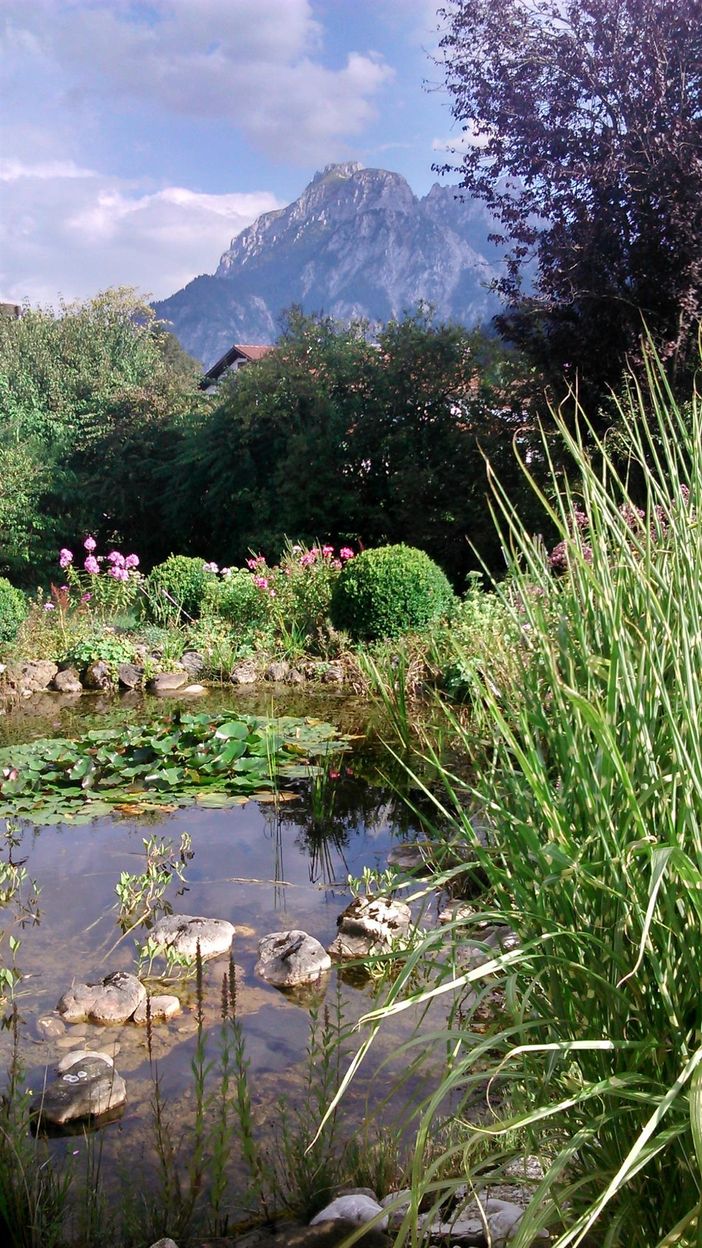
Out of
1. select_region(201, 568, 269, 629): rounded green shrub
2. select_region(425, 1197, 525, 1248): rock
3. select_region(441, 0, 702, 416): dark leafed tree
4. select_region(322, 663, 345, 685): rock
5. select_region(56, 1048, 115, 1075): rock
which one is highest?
select_region(441, 0, 702, 416): dark leafed tree

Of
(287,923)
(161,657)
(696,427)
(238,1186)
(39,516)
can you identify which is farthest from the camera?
(39,516)

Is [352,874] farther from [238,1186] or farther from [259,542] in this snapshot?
[259,542]

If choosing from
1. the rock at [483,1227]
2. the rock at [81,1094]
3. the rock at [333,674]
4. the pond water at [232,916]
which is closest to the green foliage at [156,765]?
the pond water at [232,916]

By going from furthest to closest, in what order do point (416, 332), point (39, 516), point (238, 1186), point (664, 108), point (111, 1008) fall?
point (39, 516) → point (416, 332) → point (664, 108) → point (111, 1008) → point (238, 1186)

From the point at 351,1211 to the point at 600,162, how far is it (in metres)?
11.1

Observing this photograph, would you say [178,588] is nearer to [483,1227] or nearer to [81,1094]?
[81,1094]

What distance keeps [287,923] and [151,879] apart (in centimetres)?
59

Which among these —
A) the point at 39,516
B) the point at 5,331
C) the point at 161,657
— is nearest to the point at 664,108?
the point at 161,657

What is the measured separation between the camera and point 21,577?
16406mm

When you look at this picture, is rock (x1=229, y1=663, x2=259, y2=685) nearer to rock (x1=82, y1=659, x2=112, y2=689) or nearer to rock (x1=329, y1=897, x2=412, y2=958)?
rock (x1=82, y1=659, x2=112, y2=689)

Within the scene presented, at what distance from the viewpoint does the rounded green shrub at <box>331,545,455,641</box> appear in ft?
28.1

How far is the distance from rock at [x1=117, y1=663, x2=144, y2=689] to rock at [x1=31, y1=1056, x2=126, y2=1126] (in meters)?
5.87

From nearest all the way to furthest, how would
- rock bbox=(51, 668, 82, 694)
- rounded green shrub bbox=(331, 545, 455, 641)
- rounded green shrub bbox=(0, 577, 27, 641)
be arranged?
1. rock bbox=(51, 668, 82, 694)
2. rounded green shrub bbox=(331, 545, 455, 641)
3. rounded green shrub bbox=(0, 577, 27, 641)

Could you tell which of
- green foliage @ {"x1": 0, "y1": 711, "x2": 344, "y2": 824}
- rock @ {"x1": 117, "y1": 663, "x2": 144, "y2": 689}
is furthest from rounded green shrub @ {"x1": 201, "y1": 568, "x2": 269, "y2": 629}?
green foliage @ {"x1": 0, "y1": 711, "x2": 344, "y2": 824}
